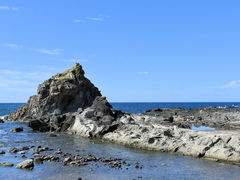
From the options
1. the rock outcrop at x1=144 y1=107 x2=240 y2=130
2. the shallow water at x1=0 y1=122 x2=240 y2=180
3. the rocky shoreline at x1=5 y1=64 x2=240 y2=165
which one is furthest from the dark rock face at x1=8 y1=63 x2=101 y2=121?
the shallow water at x1=0 y1=122 x2=240 y2=180

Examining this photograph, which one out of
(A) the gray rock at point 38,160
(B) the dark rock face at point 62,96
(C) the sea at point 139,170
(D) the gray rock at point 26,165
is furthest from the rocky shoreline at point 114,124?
(D) the gray rock at point 26,165

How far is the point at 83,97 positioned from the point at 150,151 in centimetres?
5538

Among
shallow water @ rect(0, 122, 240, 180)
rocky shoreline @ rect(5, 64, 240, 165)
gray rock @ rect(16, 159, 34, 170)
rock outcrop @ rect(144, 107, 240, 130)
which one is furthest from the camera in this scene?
rock outcrop @ rect(144, 107, 240, 130)

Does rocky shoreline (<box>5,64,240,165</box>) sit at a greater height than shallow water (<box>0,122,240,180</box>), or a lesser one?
greater

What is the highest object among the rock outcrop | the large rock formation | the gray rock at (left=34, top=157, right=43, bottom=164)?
the large rock formation

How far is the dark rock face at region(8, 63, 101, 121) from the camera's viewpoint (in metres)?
82.8

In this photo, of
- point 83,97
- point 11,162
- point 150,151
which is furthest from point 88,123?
point 83,97

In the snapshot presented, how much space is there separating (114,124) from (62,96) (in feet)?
145

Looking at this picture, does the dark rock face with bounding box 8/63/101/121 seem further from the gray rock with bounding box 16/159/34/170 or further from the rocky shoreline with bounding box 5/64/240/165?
the gray rock with bounding box 16/159/34/170

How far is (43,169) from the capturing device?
23.9 meters

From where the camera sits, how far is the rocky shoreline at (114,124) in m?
29.5

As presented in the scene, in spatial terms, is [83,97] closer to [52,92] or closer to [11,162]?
[52,92]

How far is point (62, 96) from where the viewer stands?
83125mm

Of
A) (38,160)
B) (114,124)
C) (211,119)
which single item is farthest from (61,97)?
(38,160)
